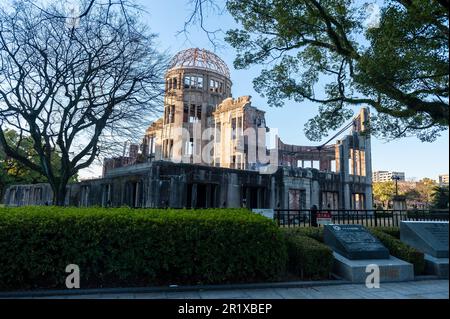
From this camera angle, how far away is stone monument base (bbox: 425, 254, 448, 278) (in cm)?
786

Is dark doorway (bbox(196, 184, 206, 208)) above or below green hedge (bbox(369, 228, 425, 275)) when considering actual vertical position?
above

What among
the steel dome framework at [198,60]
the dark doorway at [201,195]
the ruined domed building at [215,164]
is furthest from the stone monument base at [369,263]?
the steel dome framework at [198,60]

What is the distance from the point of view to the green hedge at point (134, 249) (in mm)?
6156

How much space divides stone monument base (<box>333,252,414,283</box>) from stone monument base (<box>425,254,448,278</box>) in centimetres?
76

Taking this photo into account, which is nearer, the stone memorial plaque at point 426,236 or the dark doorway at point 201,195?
the stone memorial plaque at point 426,236

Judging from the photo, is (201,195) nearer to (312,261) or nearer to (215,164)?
(312,261)

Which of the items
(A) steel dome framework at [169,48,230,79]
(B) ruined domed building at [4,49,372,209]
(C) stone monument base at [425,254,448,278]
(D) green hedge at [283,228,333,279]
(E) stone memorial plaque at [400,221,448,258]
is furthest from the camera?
(A) steel dome framework at [169,48,230,79]

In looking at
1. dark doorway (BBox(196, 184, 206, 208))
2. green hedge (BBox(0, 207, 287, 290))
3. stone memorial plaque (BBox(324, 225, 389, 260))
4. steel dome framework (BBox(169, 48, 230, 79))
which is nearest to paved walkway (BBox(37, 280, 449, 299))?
green hedge (BBox(0, 207, 287, 290))

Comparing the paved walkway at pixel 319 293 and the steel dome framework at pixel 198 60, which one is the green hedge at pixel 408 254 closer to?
the paved walkway at pixel 319 293

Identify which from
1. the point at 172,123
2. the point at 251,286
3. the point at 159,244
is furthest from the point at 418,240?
the point at 172,123

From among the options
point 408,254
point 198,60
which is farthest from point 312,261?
point 198,60

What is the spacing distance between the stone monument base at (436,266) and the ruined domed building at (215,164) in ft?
30.6

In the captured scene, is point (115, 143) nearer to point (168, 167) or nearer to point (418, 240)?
point (168, 167)

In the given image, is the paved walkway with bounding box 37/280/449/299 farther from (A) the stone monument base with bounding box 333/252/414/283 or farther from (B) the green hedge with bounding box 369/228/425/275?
(B) the green hedge with bounding box 369/228/425/275
